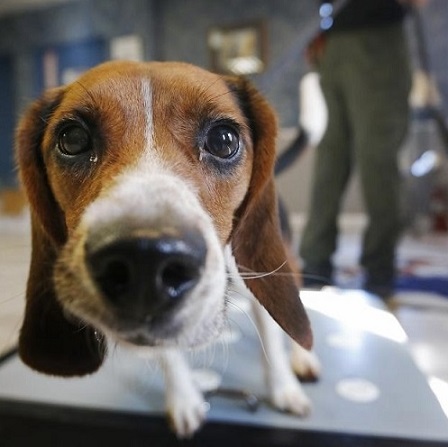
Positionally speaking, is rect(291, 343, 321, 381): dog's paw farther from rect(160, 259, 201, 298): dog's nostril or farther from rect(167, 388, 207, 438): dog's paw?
rect(160, 259, 201, 298): dog's nostril

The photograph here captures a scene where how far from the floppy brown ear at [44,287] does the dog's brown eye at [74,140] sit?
50mm

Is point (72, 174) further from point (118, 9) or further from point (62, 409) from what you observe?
point (62, 409)

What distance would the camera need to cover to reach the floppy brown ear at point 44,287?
67 cm

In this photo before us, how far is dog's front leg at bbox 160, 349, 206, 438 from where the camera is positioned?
84 cm

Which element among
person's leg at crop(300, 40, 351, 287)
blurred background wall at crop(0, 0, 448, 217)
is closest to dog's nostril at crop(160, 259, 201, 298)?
blurred background wall at crop(0, 0, 448, 217)

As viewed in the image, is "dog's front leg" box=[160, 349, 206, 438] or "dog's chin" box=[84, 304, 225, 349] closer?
"dog's chin" box=[84, 304, 225, 349]

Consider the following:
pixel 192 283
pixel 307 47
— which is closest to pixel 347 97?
pixel 307 47

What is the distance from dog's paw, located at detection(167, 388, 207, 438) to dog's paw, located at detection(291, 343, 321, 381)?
24cm

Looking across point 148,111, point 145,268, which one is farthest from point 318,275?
point 145,268

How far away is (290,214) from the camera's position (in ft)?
4.07

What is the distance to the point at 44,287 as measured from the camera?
663mm

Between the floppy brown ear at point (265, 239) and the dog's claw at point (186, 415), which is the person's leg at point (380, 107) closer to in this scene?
the floppy brown ear at point (265, 239)

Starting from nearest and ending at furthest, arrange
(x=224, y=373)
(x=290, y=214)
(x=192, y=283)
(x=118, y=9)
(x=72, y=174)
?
(x=192, y=283), (x=72, y=174), (x=118, y=9), (x=224, y=373), (x=290, y=214)

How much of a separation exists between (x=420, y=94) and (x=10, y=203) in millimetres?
1094
